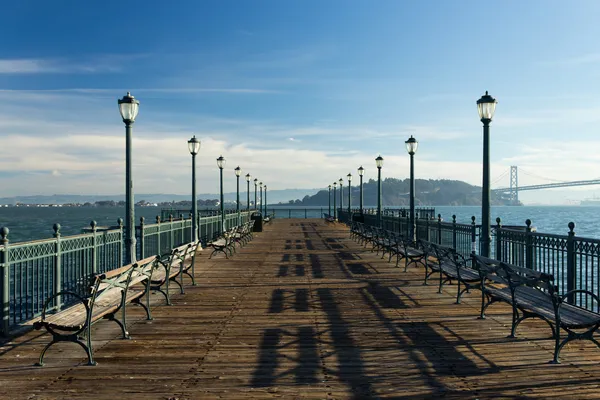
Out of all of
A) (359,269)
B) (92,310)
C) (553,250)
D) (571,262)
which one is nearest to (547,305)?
(571,262)

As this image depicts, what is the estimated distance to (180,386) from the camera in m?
5.31

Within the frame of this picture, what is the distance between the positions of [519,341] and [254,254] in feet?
44.2

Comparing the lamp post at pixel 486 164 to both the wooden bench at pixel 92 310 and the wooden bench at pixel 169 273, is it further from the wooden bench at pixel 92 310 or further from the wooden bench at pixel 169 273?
the wooden bench at pixel 92 310

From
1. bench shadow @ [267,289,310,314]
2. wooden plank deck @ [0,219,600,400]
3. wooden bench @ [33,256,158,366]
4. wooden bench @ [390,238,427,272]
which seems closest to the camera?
wooden plank deck @ [0,219,600,400]

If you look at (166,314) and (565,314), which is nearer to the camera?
(565,314)

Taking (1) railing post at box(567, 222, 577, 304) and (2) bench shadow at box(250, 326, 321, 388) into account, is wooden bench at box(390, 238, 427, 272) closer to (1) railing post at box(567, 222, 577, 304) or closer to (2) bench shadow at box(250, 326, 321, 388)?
(1) railing post at box(567, 222, 577, 304)

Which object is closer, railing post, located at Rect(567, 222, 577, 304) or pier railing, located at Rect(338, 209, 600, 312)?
pier railing, located at Rect(338, 209, 600, 312)

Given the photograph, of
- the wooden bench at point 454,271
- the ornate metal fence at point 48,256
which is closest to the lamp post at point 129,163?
the ornate metal fence at point 48,256

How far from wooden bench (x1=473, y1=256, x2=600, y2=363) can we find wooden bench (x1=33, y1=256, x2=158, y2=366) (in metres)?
4.92

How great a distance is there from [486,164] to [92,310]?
29.3 ft

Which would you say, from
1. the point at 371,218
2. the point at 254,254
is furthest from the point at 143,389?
the point at 371,218

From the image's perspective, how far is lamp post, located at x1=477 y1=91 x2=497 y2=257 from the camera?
39.4 ft

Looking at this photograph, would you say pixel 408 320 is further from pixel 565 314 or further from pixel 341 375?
pixel 341 375

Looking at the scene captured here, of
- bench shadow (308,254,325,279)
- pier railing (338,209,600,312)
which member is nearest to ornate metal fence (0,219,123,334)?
bench shadow (308,254,325,279)
